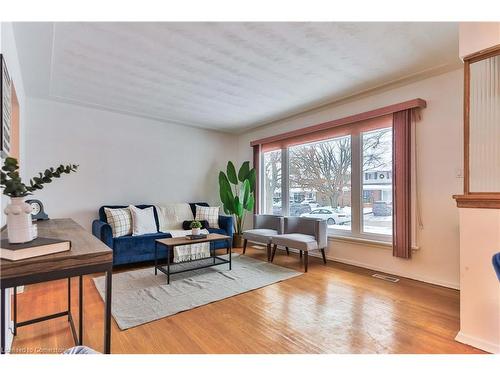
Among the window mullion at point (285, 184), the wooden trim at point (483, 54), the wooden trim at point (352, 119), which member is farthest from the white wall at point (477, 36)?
the window mullion at point (285, 184)

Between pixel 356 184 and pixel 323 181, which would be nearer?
pixel 356 184

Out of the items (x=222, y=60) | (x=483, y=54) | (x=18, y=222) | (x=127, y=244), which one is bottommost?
(x=127, y=244)

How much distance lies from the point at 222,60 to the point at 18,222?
217 centimetres

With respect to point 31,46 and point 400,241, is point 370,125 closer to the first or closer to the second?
point 400,241

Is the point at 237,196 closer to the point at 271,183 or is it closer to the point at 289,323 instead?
the point at 271,183

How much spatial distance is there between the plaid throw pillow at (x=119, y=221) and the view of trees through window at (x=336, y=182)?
242cm

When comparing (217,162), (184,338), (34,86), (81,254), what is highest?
(34,86)

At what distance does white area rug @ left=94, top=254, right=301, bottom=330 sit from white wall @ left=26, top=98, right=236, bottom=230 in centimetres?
144

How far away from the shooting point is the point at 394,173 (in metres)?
3.18

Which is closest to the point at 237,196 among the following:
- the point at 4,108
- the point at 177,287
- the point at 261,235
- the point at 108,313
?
the point at 261,235

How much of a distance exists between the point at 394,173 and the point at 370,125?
0.74 metres

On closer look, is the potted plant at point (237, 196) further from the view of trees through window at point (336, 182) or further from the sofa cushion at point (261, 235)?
the sofa cushion at point (261, 235)

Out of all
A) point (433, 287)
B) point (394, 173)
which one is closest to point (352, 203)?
point (394, 173)

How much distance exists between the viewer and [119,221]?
143 inches
